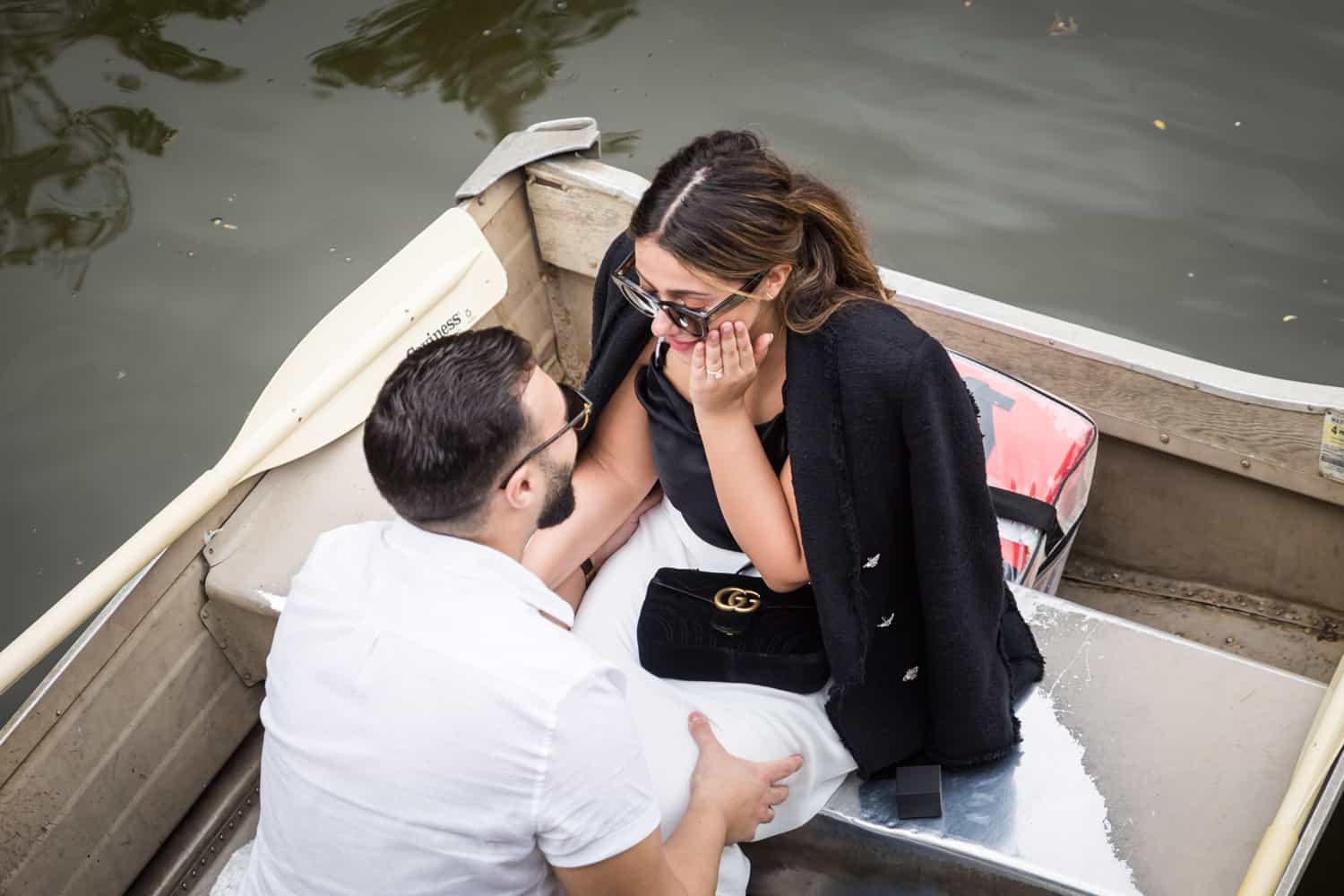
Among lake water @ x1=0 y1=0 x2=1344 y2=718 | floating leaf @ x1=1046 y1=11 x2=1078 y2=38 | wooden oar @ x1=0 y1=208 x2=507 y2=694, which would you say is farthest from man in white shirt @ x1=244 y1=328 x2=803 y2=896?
floating leaf @ x1=1046 y1=11 x2=1078 y2=38

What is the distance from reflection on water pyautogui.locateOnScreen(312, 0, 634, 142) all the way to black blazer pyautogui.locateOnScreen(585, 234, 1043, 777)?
2.69m

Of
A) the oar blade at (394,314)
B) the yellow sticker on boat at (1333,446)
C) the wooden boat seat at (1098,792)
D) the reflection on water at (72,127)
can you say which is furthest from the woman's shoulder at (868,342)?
the reflection on water at (72,127)

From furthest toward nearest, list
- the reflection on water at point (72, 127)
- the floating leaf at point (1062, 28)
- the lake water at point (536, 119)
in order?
1. the floating leaf at point (1062, 28)
2. the reflection on water at point (72, 127)
3. the lake water at point (536, 119)

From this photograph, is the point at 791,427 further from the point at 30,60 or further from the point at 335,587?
the point at 30,60

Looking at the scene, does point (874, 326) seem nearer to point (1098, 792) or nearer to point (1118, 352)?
point (1098, 792)

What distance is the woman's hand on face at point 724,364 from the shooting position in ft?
5.04

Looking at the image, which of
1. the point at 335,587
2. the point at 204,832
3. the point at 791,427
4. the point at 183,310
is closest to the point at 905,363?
the point at 791,427

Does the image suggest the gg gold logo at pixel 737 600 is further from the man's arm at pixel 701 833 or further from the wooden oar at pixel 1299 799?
the wooden oar at pixel 1299 799

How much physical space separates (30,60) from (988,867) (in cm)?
423

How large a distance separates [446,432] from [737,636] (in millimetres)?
650

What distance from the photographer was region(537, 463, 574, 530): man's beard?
4.66 ft

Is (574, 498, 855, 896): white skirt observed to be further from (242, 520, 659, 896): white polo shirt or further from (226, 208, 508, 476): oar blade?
(226, 208, 508, 476): oar blade

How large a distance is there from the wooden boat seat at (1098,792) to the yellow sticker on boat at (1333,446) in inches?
20.3

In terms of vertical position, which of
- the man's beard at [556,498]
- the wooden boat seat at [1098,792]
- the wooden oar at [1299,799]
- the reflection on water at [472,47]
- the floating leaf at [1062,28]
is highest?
the man's beard at [556,498]
